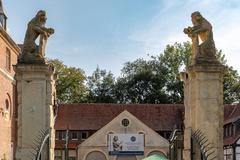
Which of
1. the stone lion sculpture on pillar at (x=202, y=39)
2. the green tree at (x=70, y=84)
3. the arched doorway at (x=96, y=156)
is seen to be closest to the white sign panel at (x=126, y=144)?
the arched doorway at (x=96, y=156)

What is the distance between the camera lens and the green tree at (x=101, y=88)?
6600cm

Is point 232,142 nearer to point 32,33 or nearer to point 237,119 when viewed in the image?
point 237,119

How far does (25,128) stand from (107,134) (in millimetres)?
35495

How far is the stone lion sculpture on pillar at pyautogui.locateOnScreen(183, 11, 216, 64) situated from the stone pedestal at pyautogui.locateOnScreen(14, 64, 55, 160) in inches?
135

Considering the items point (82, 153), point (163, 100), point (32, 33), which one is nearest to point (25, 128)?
point (32, 33)

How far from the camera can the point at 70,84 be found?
208 feet

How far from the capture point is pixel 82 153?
1908 inches

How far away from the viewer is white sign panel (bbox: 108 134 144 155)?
161ft

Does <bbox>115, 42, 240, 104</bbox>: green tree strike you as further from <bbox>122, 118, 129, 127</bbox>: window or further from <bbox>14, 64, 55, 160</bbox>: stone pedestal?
<bbox>14, 64, 55, 160</bbox>: stone pedestal

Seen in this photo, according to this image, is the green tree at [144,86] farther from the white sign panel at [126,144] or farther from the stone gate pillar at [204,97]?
the stone gate pillar at [204,97]

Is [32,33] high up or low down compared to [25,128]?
up

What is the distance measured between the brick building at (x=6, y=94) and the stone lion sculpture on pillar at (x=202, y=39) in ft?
74.6

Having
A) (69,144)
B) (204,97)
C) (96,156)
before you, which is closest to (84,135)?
(69,144)

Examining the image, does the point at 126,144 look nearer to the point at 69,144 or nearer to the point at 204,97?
the point at 69,144
